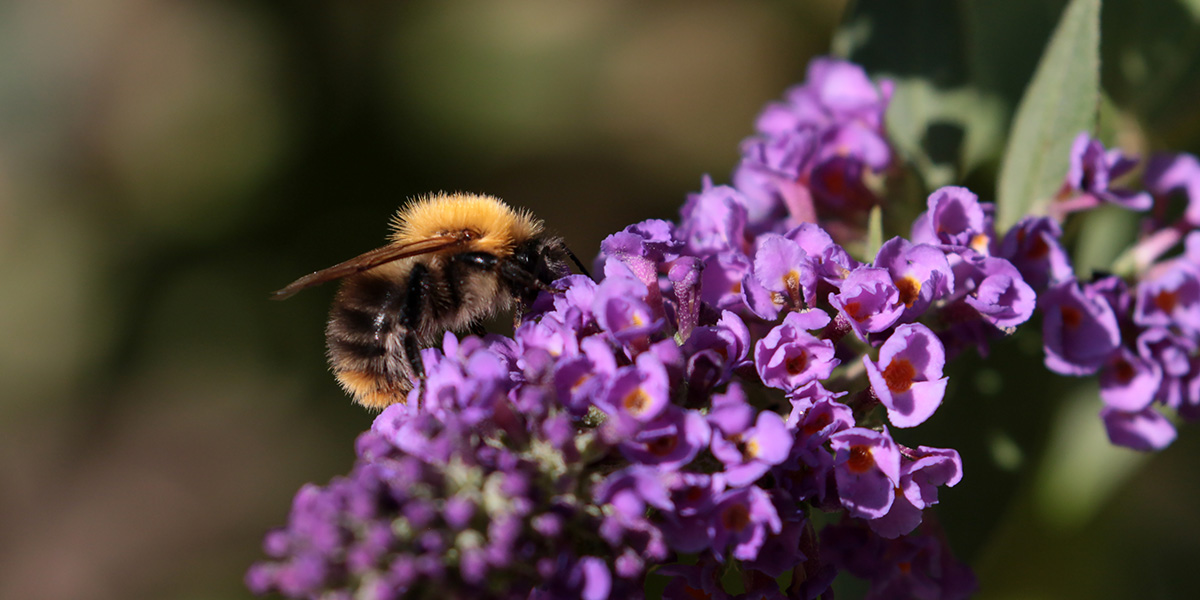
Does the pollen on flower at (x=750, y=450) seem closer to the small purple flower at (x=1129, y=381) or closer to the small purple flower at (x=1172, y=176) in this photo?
the small purple flower at (x=1129, y=381)

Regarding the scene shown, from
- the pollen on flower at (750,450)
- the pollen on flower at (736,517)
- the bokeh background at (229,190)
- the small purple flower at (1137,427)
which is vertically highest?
the bokeh background at (229,190)

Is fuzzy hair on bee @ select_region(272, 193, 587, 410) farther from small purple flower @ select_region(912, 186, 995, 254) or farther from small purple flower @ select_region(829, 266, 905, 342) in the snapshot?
small purple flower @ select_region(912, 186, 995, 254)

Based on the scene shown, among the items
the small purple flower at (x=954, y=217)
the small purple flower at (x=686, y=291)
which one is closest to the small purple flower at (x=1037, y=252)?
the small purple flower at (x=954, y=217)

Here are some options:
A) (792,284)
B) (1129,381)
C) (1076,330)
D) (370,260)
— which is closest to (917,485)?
(792,284)

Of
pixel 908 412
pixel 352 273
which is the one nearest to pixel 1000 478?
pixel 908 412

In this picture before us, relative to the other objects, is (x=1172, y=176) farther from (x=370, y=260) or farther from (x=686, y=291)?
(x=370, y=260)

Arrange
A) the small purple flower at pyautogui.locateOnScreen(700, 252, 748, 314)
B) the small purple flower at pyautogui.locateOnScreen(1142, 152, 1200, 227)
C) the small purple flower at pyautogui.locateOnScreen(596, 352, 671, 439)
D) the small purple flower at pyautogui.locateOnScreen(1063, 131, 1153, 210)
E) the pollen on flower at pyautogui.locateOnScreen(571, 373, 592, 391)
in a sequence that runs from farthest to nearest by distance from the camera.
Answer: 1. the small purple flower at pyautogui.locateOnScreen(1142, 152, 1200, 227)
2. the small purple flower at pyautogui.locateOnScreen(1063, 131, 1153, 210)
3. the small purple flower at pyautogui.locateOnScreen(700, 252, 748, 314)
4. the pollen on flower at pyautogui.locateOnScreen(571, 373, 592, 391)
5. the small purple flower at pyautogui.locateOnScreen(596, 352, 671, 439)

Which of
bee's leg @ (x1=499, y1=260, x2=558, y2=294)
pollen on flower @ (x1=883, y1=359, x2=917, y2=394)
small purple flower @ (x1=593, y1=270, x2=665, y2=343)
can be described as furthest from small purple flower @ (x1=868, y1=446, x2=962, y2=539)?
bee's leg @ (x1=499, y1=260, x2=558, y2=294)
